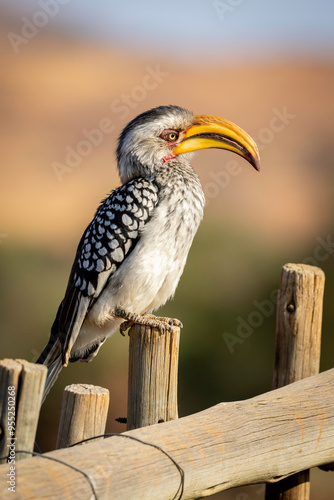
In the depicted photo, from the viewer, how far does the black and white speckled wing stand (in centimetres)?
366

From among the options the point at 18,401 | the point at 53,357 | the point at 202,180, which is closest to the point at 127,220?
the point at 53,357

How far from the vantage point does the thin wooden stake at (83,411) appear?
8.82 feet

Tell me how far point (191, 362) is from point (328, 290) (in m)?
1.74

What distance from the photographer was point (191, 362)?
7082mm

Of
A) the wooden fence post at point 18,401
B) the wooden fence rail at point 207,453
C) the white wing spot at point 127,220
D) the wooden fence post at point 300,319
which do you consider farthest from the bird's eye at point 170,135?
the wooden fence post at point 18,401

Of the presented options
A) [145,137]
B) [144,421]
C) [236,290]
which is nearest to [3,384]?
[144,421]

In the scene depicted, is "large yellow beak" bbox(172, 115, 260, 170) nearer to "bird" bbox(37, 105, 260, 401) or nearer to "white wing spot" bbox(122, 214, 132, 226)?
"bird" bbox(37, 105, 260, 401)

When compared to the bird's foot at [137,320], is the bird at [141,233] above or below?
above

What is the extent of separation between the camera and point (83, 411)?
8.86 feet

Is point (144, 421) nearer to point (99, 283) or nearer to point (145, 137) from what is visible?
point (99, 283)

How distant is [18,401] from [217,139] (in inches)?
93.8

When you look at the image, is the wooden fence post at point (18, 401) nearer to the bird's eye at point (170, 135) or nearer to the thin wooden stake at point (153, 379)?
the thin wooden stake at point (153, 379)

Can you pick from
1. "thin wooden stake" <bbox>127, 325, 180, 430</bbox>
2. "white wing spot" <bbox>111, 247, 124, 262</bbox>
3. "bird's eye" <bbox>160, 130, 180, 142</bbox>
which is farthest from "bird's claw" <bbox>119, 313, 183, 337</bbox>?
A: "bird's eye" <bbox>160, 130, 180, 142</bbox>

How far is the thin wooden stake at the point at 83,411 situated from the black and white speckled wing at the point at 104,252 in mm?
Answer: 878
